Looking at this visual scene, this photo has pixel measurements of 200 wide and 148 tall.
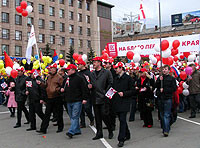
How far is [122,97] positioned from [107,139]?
4.20 feet

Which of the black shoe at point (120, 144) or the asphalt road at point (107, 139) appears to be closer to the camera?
the black shoe at point (120, 144)

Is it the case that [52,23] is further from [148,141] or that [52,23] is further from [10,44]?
[148,141]

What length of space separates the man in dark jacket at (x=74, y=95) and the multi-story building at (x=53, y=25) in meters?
37.9

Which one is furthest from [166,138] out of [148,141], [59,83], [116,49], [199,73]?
[116,49]

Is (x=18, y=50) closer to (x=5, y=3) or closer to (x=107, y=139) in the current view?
(x=5, y=3)

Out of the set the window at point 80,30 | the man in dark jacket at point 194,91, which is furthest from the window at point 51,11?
the man in dark jacket at point 194,91

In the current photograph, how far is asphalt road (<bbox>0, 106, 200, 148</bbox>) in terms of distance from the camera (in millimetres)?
5994

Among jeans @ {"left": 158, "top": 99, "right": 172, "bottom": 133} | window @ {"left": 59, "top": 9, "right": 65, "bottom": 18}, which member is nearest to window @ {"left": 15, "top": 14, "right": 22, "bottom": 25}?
window @ {"left": 59, "top": 9, "right": 65, "bottom": 18}

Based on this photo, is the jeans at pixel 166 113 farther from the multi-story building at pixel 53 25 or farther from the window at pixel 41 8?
the window at pixel 41 8

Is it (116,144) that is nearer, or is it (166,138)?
(116,144)

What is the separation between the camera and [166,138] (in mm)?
6473

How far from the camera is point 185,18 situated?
69125 mm

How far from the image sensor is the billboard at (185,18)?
220ft

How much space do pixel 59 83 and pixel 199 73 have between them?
536cm
